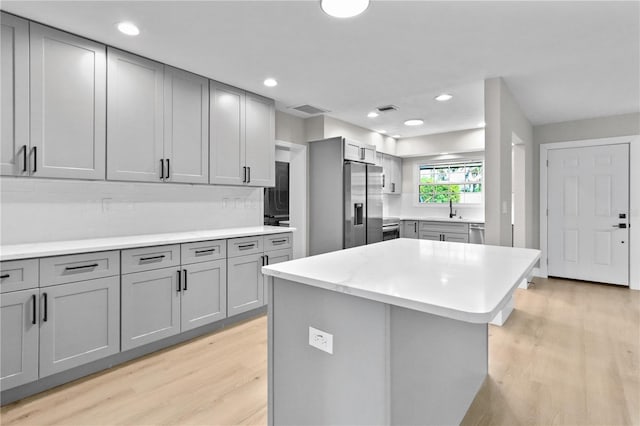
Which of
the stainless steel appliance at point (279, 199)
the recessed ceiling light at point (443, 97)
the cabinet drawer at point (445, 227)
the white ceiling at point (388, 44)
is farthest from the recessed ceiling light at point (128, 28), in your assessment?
the cabinet drawer at point (445, 227)

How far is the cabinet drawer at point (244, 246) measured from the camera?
306 cm

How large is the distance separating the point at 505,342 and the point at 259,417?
217 centimetres

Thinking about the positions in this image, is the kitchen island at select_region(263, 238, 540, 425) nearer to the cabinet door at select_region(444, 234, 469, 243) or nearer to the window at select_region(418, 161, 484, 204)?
the cabinet door at select_region(444, 234, 469, 243)

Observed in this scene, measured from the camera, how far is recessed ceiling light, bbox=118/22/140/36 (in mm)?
2215

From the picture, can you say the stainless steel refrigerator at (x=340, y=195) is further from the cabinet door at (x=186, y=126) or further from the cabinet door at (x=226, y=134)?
the cabinet door at (x=186, y=126)

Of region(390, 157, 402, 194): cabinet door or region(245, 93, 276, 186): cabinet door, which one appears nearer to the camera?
region(245, 93, 276, 186): cabinet door

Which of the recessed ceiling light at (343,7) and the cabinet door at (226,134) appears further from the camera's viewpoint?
the cabinet door at (226,134)

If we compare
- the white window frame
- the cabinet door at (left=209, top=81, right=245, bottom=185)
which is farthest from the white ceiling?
the white window frame

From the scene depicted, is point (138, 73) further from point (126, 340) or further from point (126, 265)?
point (126, 340)

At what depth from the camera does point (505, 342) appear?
281cm

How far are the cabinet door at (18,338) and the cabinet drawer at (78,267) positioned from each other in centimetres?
12

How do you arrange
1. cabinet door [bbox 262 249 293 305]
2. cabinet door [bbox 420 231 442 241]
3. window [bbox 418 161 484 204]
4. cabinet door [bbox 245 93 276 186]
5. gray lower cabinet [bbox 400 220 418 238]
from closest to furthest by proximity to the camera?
cabinet door [bbox 262 249 293 305] < cabinet door [bbox 245 93 276 186] < cabinet door [bbox 420 231 442 241] < window [bbox 418 161 484 204] < gray lower cabinet [bbox 400 220 418 238]

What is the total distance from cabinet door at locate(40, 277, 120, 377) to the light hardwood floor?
0.18 metres

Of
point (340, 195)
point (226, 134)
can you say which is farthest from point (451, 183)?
point (226, 134)
